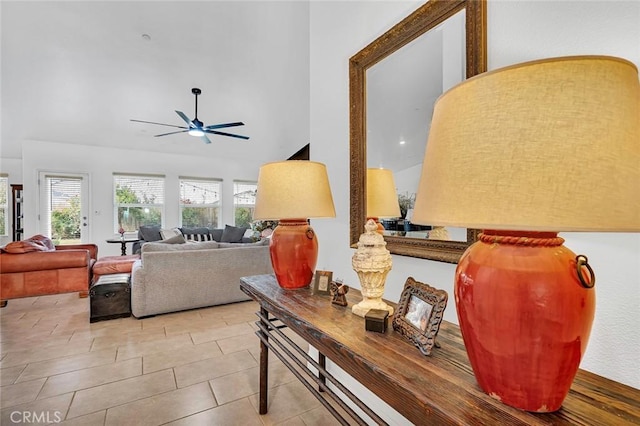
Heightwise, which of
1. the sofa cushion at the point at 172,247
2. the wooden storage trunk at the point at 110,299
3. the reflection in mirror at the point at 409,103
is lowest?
the wooden storage trunk at the point at 110,299

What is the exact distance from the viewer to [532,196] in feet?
1.61

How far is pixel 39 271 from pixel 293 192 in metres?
4.22

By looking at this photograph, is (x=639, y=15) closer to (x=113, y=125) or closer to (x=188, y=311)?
(x=188, y=311)

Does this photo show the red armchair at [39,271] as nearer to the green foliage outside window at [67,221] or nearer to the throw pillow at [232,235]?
the green foliage outside window at [67,221]

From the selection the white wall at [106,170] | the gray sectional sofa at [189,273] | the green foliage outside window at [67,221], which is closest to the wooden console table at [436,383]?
the gray sectional sofa at [189,273]

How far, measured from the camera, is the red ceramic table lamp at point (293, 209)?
4.79 ft

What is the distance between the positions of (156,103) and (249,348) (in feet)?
14.9

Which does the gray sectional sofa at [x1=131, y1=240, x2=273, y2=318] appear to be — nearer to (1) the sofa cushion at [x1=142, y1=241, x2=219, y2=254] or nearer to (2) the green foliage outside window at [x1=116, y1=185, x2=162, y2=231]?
(1) the sofa cushion at [x1=142, y1=241, x2=219, y2=254]

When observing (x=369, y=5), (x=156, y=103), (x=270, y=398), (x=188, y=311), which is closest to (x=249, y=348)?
(x=270, y=398)

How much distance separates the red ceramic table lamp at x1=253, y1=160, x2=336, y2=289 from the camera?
1.46 metres

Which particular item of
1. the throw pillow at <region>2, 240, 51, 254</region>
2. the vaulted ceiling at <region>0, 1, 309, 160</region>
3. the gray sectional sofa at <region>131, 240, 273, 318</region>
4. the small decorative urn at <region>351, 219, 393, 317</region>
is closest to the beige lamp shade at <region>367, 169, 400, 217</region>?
the small decorative urn at <region>351, 219, 393, 317</region>

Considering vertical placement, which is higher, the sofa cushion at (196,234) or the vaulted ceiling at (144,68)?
the vaulted ceiling at (144,68)

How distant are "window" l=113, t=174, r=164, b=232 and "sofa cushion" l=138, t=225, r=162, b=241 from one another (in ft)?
1.96

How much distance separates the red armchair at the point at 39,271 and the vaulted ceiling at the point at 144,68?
2483 millimetres
